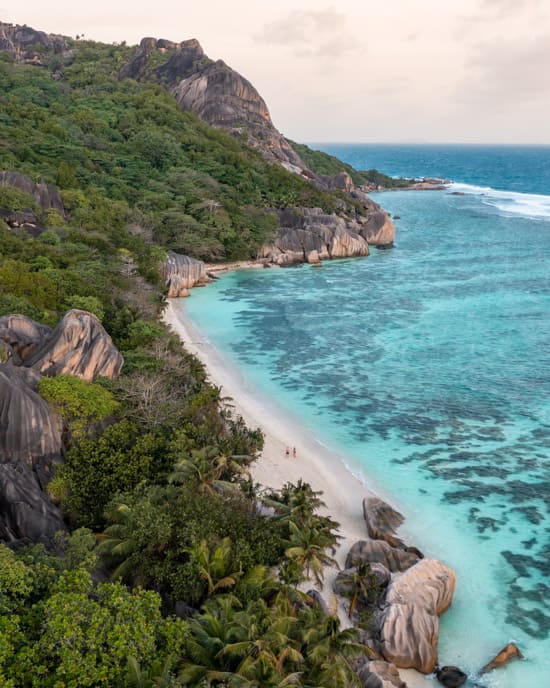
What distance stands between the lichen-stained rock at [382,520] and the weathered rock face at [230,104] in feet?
271

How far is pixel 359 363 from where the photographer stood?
115ft

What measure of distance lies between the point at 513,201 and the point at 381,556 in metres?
126

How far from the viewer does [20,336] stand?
909 inches

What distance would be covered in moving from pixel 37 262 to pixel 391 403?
2433 cm

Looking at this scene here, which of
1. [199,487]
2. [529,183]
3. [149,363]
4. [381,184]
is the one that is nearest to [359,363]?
[149,363]

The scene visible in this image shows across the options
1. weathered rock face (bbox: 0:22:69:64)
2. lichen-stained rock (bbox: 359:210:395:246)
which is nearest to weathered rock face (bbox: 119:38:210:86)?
weathered rock face (bbox: 0:22:69:64)

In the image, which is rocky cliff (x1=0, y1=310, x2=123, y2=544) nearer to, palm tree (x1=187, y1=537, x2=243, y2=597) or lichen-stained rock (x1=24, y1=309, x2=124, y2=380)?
lichen-stained rock (x1=24, y1=309, x2=124, y2=380)

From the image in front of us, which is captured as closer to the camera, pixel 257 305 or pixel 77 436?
pixel 77 436

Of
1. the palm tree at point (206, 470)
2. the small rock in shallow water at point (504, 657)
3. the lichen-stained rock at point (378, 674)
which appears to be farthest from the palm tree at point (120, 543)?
the small rock in shallow water at point (504, 657)

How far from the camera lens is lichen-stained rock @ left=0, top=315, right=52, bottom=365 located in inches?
892

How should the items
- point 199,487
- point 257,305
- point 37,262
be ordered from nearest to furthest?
1. point 199,487
2. point 37,262
3. point 257,305

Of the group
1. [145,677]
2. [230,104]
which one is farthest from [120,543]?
[230,104]

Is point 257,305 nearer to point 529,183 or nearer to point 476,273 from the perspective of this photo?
point 476,273

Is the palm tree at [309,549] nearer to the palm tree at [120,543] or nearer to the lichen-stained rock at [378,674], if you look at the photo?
the lichen-stained rock at [378,674]
